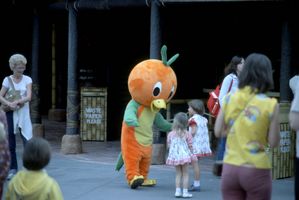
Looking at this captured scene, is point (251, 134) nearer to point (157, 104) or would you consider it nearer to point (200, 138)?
point (157, 104)

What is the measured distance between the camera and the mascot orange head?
28.4 feet

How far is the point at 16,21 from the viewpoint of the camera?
17734mm

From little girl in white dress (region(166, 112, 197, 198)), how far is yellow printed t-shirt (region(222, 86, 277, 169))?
325 cm

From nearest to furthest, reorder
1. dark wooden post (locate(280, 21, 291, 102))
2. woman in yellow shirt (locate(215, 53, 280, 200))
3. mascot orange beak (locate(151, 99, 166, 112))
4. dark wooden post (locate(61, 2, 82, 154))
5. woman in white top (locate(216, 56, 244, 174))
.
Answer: woman in yellow shirt (locate(215, 53, 280, 200)), mascot orange beak (locate(151, 99, 166, 112)), woman in white top (locate(216, 56, 244, 174)), dark wooden post (locate(280, 21, 291, 102)), dark wooden post (locate(61, 2, 82, 154))

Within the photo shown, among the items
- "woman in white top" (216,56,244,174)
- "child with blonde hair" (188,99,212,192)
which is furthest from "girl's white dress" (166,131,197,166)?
"woman in white top" (216,56,244,174)

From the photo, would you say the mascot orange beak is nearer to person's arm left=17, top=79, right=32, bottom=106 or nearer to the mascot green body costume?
the mascot green body costume

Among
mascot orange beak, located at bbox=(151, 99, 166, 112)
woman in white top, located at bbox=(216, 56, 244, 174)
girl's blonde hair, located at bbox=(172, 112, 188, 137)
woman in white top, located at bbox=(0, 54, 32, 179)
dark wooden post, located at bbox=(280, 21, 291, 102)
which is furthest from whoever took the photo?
dark wooden post, located at bbox=(280, 21, 291, 102)

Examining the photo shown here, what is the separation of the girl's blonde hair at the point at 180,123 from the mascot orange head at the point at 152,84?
439 millimetres

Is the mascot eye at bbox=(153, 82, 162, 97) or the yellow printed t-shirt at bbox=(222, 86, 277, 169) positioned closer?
the yellow printed t-shirt at bbox=(222, 86, 277, 169)

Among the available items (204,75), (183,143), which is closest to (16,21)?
(204,75)

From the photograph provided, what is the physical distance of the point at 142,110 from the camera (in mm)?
8781

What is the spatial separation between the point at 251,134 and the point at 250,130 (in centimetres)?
3

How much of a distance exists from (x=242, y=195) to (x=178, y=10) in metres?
7.02

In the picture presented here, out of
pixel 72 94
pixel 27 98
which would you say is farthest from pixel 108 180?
pixel 72 94
